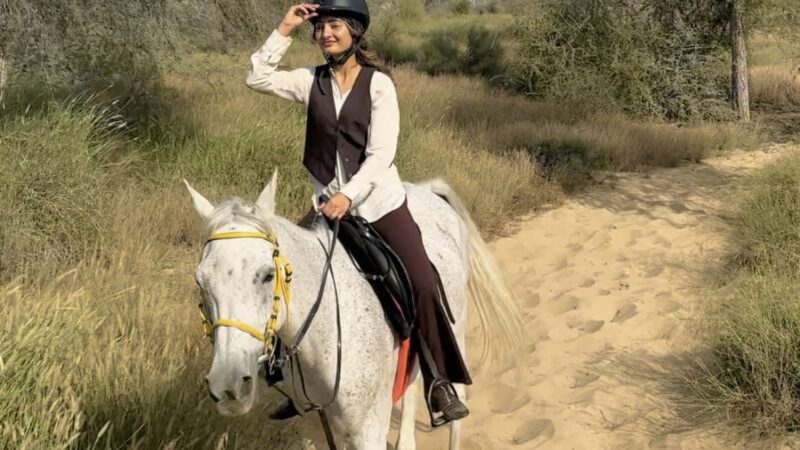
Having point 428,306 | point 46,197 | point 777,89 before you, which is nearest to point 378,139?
point 428,306

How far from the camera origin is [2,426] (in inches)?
89.3

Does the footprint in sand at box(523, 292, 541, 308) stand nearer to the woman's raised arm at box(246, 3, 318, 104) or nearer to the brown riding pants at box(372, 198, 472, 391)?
the brown riding pants at box(372, 198, 472, 391)

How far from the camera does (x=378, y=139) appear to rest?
8.64 feet

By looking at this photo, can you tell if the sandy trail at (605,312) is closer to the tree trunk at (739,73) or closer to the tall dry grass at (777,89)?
the tree trunk at (739,73)

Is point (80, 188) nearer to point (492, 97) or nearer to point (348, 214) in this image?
point (348, 214)

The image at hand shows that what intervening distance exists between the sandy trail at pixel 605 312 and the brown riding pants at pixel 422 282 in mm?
1375

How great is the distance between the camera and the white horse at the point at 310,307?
1.81m

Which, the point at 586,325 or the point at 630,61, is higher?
the point at 630,61

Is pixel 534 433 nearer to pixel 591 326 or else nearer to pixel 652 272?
pixel 591 326

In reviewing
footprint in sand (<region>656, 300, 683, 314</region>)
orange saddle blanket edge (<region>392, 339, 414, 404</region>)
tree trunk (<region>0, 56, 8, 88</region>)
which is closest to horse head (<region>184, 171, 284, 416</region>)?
orange saddle blanket edge (<region>392, 339, 414, 404</region>)

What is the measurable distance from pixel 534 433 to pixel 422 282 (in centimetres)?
186

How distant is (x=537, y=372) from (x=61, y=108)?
4.74m

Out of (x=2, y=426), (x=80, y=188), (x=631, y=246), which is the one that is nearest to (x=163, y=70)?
(x=80, y=188)

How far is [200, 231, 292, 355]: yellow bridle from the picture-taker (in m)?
1.82
